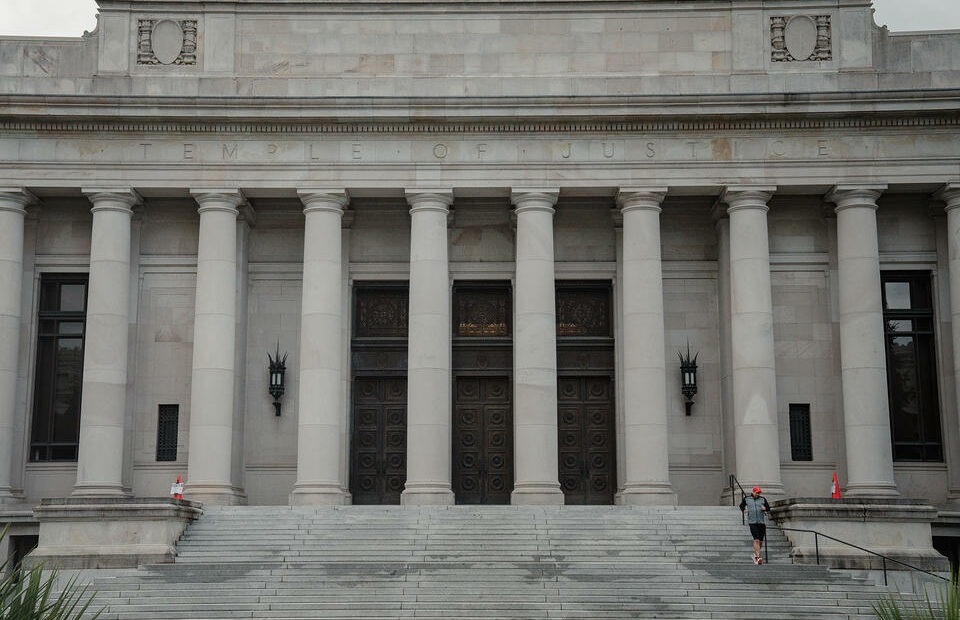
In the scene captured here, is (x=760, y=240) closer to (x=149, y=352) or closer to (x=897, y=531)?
(x=897, y=531)

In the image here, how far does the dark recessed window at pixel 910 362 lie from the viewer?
35219 mm

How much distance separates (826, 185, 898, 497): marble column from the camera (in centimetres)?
3306

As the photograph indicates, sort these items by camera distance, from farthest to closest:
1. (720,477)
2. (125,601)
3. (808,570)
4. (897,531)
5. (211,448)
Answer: (720,477)
(211,448)
(897,531)
(808,570)
(125,601)

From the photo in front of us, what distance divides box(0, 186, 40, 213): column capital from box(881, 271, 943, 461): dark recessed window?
79.5ft

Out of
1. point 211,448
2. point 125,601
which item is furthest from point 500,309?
point 125,601

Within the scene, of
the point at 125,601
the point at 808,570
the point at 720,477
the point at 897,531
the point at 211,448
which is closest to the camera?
the point at 125,601

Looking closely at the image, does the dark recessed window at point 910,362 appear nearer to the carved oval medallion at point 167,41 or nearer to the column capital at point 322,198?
the column capital at point 322,198

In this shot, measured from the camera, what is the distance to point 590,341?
121ft

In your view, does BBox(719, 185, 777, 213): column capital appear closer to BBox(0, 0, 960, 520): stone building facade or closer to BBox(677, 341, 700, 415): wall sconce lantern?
BBox(0, 0, 960, 520): stone building facade

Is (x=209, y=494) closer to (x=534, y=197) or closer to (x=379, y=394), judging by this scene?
(x=379, y=394)

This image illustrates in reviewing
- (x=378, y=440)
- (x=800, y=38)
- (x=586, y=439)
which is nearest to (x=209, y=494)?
(x=378, y=440)

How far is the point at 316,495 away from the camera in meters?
32.8

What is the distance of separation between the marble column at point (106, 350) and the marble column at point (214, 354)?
75.7 inches

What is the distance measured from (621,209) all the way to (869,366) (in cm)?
789
